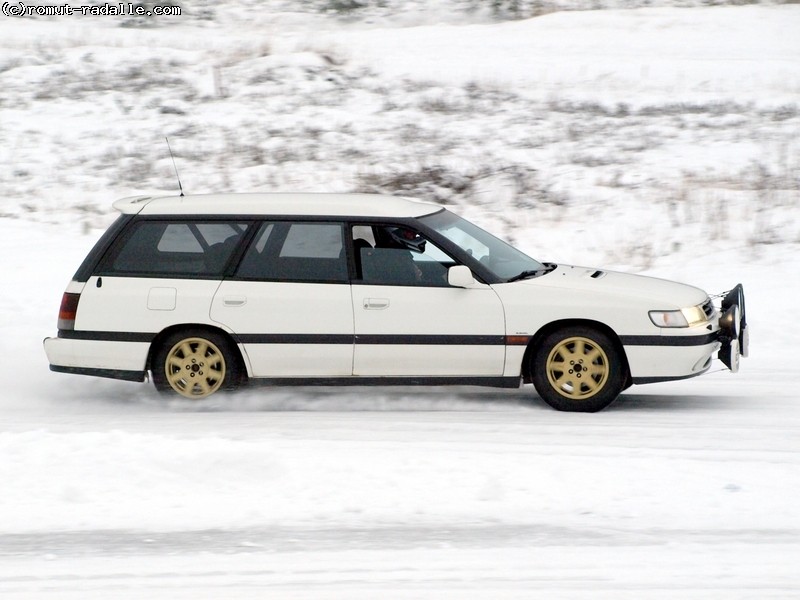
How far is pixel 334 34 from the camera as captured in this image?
1006 inches

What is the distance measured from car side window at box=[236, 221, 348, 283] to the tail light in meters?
1.22

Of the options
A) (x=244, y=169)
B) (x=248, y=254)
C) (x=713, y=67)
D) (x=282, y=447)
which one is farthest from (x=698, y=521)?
(x=713, y=67)

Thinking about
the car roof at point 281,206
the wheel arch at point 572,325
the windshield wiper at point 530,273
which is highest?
the car roof at point 281,206

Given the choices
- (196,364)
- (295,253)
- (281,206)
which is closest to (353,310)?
(295,253)

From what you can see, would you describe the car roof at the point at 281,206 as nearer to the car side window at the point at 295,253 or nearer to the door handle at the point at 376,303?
the car side window at the point at 295,253

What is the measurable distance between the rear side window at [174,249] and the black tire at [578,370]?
7.72 feet

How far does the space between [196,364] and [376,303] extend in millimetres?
1412

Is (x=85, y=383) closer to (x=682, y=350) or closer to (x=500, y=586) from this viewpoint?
(x=682, y=350)

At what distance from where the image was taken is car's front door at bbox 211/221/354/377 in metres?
7.73

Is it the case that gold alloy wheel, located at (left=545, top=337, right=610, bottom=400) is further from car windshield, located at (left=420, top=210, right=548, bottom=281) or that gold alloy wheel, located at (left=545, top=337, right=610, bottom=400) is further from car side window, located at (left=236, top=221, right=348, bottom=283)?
car side window, located at (left=236, top=221, right=348, bottom=283)

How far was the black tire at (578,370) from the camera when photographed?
7566 mm

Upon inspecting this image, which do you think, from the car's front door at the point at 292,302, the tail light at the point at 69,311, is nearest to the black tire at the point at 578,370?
the car's front door at the point at 292,302
